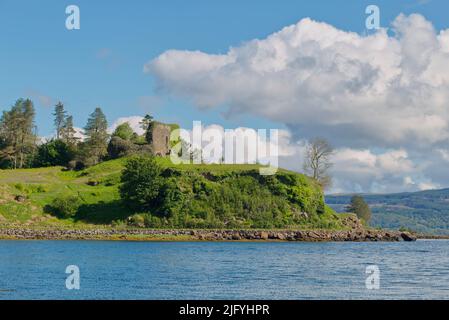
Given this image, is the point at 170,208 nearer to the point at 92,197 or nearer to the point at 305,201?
the point at 92,197

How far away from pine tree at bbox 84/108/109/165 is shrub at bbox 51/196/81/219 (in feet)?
106

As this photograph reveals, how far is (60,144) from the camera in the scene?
15500 centimetres

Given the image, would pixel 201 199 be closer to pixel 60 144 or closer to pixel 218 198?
pixel 218 198

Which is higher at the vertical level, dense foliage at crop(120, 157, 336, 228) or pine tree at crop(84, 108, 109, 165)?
pine tree at crop(84, 108, 109, 165)

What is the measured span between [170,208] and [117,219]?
9587 mm

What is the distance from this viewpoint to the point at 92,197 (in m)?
120

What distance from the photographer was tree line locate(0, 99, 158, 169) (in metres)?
148

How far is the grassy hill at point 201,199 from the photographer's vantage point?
112 metres

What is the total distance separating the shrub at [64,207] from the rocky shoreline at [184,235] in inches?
455

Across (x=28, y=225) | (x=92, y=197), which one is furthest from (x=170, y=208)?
(x=28, y=225)

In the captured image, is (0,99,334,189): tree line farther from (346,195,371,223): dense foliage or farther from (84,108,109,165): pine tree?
(346,195,371,223): dense foliage

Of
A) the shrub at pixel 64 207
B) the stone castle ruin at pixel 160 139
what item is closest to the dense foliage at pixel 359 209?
the stone castle ruin at pixel 160 139

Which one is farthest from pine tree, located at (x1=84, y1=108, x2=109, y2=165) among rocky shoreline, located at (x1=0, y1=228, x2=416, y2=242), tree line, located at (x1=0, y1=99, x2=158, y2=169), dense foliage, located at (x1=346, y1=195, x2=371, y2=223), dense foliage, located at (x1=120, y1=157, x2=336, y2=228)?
dense foliage, located at (x1=346, y1=195, x2=371, y2=223)

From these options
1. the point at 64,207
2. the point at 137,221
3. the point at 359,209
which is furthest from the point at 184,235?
the point at 359,209
